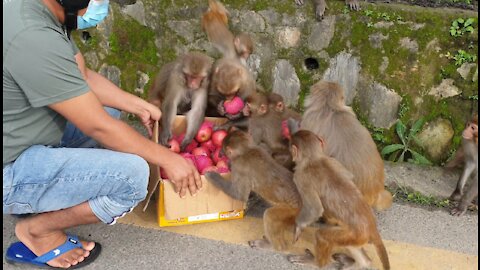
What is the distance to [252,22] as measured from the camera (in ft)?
17.2

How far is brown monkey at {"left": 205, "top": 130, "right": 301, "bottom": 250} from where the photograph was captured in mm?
3717

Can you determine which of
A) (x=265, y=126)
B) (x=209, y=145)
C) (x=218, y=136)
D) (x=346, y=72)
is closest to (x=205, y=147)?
(x=209, y=145)

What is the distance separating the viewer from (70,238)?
12.2 ft

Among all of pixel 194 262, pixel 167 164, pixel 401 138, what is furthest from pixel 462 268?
pixel 167 164

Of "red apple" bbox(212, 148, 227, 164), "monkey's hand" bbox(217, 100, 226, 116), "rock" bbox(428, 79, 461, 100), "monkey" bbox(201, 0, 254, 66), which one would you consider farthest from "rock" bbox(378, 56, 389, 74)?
"red apple" bbox(212, 148, 227, 164)

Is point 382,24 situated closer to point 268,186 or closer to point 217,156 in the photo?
point 217,156

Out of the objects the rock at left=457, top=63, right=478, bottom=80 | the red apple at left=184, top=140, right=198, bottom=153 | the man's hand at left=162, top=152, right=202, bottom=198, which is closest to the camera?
the man's hand at left=162, top=152, right=202, bottom=198

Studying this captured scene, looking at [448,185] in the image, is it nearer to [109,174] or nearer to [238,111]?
[238,111]

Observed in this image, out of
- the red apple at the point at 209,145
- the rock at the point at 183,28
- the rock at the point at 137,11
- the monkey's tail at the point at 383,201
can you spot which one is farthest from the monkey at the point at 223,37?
the monkey's tail at the point at 383,201

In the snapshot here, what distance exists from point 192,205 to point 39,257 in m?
1.08

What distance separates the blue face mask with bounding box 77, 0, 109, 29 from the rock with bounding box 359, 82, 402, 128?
2660mm

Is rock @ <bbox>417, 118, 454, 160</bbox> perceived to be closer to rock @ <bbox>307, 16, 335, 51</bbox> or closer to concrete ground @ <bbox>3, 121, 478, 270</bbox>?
concrete ground @ <bbox>3, 121, 478, 270</bbox>

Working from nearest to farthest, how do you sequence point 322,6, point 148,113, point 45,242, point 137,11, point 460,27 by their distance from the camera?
point 45,242
point 148,113
point 460,27
point 322,6
point 137,11

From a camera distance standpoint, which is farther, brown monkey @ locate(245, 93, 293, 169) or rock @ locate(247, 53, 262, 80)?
rock @ locate(247, 53, 262, 80)
